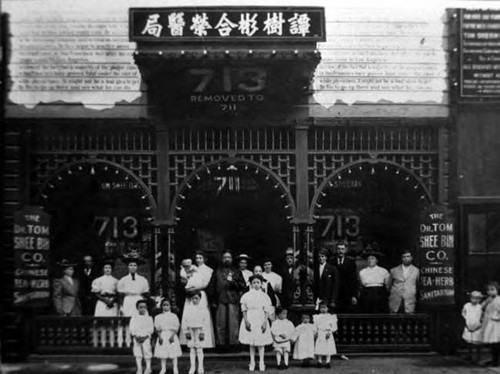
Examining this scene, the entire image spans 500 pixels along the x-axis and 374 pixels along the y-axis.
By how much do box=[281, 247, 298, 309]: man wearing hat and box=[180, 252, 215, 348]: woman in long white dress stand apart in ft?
3.94

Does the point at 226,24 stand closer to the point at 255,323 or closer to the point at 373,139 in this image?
the point at 373,139

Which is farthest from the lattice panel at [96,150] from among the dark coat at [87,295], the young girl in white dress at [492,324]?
the young girl in white dress at [492,324]

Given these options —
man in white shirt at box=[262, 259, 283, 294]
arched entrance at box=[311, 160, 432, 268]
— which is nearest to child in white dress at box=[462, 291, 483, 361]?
arched entrance at box=[311, 160, 432, 268]

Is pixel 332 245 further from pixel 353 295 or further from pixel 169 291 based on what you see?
pixel 169 291

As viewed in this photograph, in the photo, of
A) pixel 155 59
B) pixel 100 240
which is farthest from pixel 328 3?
pixel 100 240

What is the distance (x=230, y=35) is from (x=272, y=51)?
0.71 meters

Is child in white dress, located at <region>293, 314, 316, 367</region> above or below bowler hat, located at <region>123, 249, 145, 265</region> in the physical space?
below

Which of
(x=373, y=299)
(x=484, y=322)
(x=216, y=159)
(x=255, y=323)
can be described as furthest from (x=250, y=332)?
(x=484, y=322)

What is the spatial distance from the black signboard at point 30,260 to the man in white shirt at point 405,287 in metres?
5.51

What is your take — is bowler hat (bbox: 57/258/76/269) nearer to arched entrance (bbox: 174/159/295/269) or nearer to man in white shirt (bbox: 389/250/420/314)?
arched entrance (bbox: 174/159/295/269)

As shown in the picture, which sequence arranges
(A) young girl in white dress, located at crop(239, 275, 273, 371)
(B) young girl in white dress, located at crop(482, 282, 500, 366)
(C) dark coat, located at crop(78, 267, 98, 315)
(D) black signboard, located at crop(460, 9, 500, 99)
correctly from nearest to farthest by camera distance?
(A) young girl in white dress, located at crop(239, 275, 273, 371) < (B) young girl in white dress, located at crop(482, 282, 500, 366) < (D) black signboard, located at crop(460, 9, 500, 99) < (C) dark coat, located at crop(78, 267, 98, 315)

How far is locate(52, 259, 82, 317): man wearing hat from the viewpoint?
11.2m

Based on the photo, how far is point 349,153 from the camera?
37.0 ft

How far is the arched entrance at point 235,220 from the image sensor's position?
13.3 m
